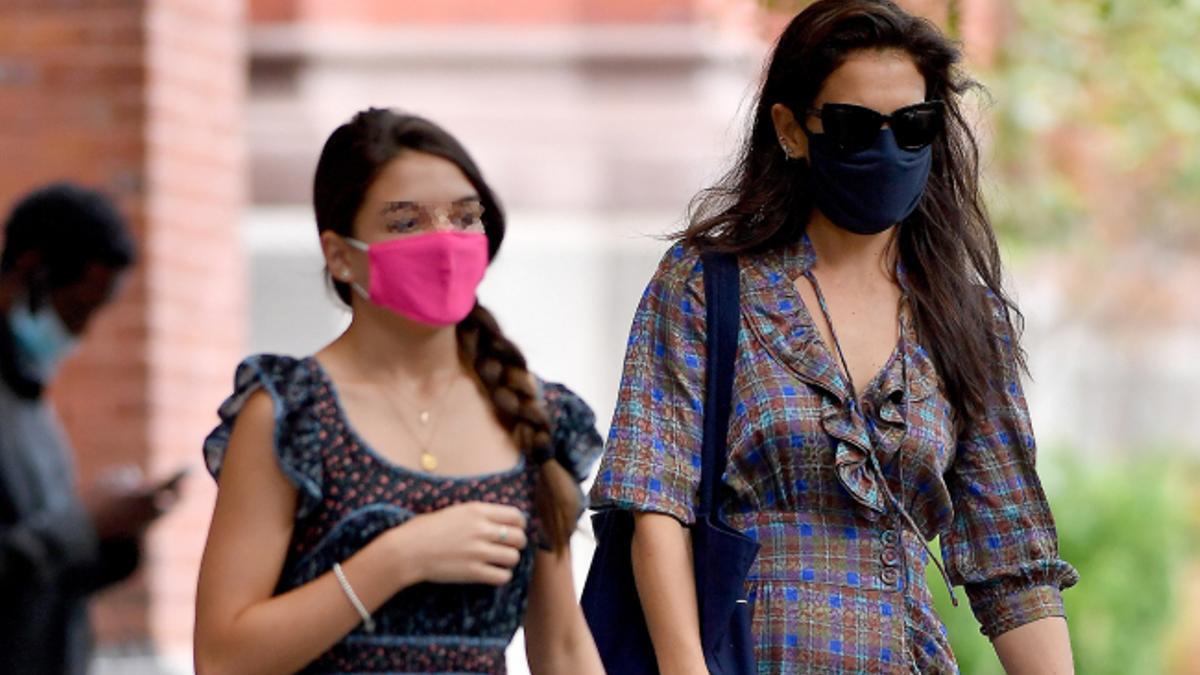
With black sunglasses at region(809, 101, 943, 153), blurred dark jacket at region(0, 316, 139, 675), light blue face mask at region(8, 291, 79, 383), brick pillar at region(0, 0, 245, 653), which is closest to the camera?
black sunglasses at region(809, 101, 943, 153)

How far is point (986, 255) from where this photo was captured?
4.37 meters

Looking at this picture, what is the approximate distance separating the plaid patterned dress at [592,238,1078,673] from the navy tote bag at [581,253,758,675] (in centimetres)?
2

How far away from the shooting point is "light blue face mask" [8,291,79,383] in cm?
499

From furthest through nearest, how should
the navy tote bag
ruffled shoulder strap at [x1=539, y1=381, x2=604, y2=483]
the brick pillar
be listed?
A: the brick pillar < the navy tote bag < ruffled shoulder strap at [x1=539, y1=381, x2=604, y2=483]

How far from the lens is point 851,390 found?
13.2 feet

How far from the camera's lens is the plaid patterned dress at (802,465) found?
3.95 meters

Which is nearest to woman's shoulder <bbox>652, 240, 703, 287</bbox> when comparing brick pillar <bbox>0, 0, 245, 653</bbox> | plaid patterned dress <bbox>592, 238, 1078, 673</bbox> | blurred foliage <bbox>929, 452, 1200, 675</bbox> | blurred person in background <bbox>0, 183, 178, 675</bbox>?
plaid patterned dress <bbox>592, 238, 1078, 673</bbox>

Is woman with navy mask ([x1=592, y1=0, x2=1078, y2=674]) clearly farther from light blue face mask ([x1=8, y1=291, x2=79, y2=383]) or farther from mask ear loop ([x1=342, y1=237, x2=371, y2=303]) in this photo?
light blue face mask ([x1=8, y1=291, x2=79, y2=383])

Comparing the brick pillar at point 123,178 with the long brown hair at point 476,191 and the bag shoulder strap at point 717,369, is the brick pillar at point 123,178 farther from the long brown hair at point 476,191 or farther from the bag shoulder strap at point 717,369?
the long brown hair at point 476,191

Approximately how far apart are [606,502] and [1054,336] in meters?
15.6

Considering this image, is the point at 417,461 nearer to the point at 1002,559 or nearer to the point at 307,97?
the point at 1002,559

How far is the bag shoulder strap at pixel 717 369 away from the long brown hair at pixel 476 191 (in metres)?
0.36

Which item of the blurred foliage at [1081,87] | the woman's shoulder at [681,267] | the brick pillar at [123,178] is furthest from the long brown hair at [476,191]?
the brick pillar at [123,178]

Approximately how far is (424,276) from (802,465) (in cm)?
70
